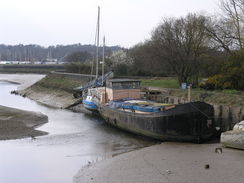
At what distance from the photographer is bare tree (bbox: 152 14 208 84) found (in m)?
40.2

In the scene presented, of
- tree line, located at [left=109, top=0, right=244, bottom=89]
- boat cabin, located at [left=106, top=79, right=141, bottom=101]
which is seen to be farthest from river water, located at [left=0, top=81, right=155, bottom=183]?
tree line, located at [left=109, top=0, right=244, bottom=89]

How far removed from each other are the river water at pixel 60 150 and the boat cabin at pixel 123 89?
2.94 meters

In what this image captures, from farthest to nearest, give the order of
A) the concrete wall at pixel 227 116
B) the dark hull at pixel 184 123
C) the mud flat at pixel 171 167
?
the concrete wall at pixel 227 116, the dark hull at pixel 184 123, the mud flat at pixel 171 167

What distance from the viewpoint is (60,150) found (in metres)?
23.0

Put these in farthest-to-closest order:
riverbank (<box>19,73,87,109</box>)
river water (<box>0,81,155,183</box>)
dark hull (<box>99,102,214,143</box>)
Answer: riverbank (<box>19,73,87,109</box>) < dark hull (<box>99,102,214,143</box>) < river water (<box>0,81,155,183</box>)

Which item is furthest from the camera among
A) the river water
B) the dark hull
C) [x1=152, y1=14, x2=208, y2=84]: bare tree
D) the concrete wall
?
[x1=152, y1=14, x2=208, y2=84]: bare tree

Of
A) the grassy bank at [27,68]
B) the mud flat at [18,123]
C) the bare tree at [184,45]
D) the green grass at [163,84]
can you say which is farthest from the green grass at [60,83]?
the grassy bank at [27,68]

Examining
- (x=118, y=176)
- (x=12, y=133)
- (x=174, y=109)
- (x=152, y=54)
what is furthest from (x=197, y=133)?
(x=152, y=54)

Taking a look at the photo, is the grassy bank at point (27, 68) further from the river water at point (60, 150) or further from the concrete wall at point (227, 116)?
the concrete wall at point (227, 116)

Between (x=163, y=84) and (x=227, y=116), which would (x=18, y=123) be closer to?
(x=227, y=116)

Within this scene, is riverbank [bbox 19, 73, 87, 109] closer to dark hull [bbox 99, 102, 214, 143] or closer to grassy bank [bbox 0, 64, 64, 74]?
dark hull [bbox 99, 102, 214, 143]

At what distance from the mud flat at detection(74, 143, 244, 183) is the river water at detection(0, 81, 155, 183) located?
4.64ft

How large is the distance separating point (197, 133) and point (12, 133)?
13.6 meters

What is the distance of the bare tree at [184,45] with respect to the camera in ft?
132
